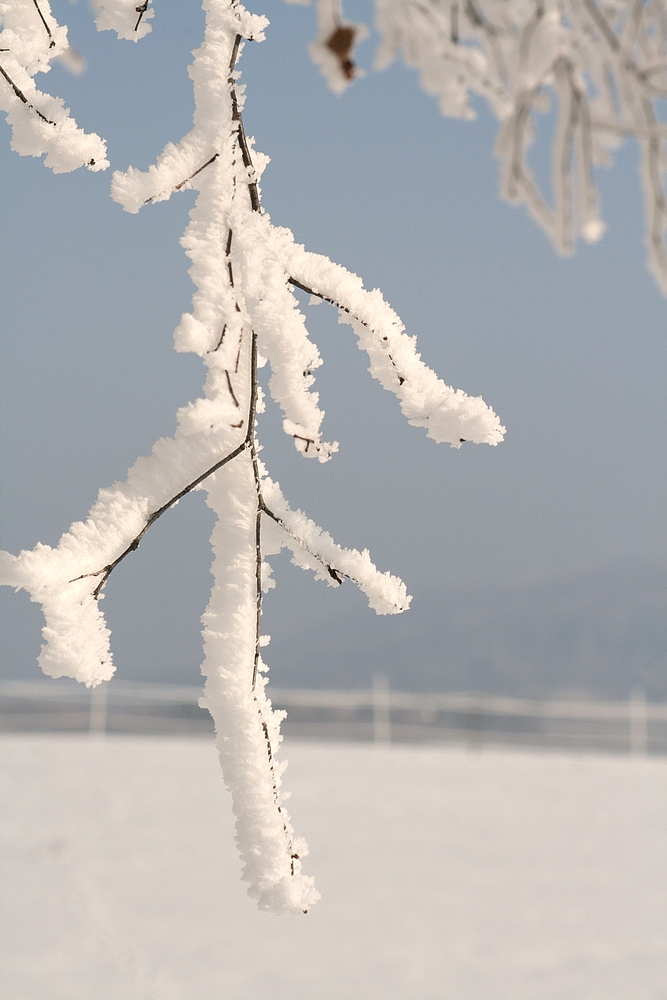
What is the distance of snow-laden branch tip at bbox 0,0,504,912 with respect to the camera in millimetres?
1396

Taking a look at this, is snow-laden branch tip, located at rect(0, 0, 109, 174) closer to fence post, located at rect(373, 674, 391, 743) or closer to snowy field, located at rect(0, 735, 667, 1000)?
snowy field, located at rect(0, 735, 667, 1000)

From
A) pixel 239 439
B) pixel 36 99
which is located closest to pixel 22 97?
pixel 36 99

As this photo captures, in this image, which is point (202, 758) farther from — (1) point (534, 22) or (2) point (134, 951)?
(1) point (534, 22)

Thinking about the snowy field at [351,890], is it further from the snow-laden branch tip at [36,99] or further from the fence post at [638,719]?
the snow-laden branch tip at [36,99]

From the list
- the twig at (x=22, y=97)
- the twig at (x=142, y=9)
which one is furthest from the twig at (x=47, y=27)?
the twig at (x=142, y=9)

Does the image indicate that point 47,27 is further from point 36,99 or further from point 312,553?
point 312,553

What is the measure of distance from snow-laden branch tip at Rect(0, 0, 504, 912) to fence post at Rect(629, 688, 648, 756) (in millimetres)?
10949

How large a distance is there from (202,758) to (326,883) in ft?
17.1

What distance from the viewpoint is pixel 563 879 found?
6.29 m

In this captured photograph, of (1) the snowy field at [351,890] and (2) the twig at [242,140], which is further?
(1) the snowy field at [351,890]

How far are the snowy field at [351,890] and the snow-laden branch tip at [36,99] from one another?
12.3 ft

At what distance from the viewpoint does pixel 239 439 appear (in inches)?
59.3

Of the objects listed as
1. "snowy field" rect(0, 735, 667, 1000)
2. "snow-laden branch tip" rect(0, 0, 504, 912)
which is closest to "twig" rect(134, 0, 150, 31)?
"snow-laden branch tip" rect(0, 0, 504, 912)

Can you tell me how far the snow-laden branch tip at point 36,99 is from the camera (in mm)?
1597
